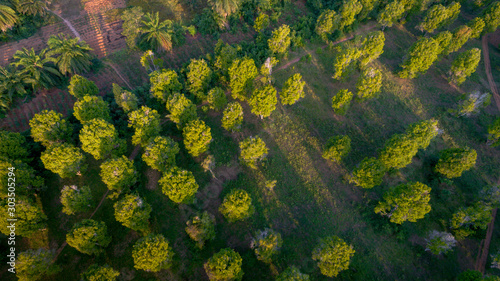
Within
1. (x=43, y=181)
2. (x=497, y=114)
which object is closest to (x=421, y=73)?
(x=497, y=114)

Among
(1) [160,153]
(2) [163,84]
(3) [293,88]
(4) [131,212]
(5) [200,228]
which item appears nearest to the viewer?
(4) [131,212]

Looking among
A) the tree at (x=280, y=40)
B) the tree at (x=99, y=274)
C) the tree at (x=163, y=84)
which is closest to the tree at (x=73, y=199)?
the tree at (x=99, y=274)

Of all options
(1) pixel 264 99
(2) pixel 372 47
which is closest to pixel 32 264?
(1) pixel 264 99

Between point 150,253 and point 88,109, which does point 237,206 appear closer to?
point 150,253

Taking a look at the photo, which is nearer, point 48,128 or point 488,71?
point 48,128

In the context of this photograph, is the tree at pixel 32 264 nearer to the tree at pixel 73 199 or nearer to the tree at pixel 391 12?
the tree at pixel 73 199

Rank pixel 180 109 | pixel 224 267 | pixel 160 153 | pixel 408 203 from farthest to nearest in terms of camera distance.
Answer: pixel 180 109
pixel 160 153
pixel 408 203
pixel 224 267

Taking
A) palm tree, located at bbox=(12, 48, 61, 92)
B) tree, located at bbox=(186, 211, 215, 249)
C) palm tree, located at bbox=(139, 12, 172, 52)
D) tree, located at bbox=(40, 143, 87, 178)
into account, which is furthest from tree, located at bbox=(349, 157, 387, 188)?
palm tree, located at bbox=(12, 48, 61, 92)
